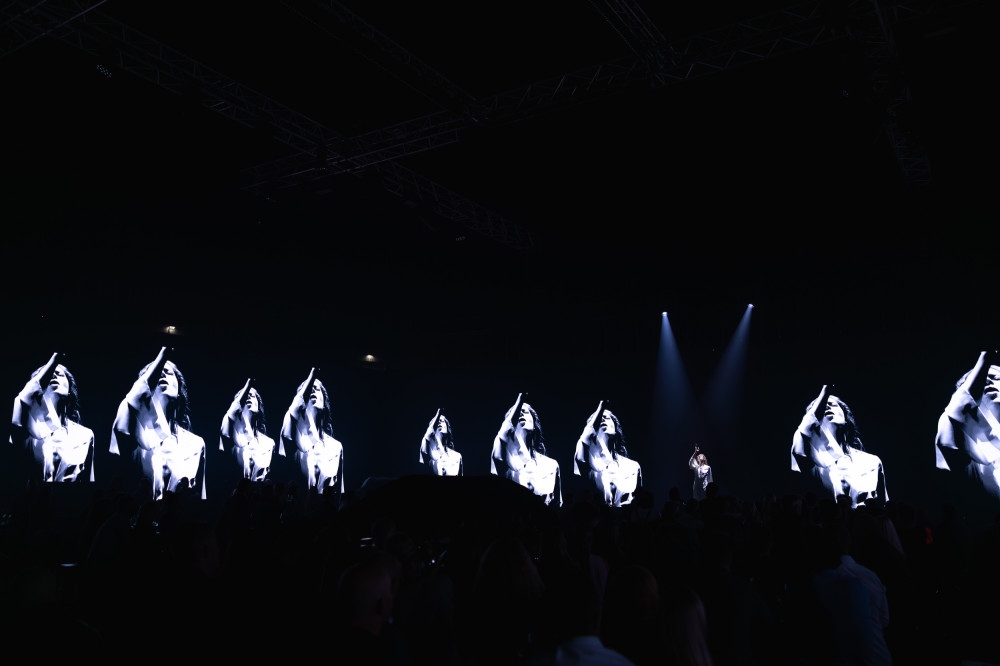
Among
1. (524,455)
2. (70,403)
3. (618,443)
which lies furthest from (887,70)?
(70,403)

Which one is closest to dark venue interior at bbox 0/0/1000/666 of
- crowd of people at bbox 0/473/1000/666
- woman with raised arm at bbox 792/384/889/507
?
crowd of people at bbox 0/473/1000/666

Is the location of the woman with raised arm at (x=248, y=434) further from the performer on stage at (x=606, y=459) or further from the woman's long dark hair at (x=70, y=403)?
the performer on stage at (x=606, y=459)

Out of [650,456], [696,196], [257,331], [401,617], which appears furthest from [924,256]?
[257,331]

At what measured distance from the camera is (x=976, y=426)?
13523mm

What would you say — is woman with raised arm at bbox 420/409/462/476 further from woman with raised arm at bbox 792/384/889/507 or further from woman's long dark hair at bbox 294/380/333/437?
woman with raised arm at bbox 792/384/889/507

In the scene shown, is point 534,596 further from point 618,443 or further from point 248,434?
point 248,434

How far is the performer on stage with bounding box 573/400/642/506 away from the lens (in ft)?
58.0

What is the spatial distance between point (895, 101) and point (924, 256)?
5554mm

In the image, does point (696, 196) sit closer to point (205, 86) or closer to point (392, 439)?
point (205, 86)

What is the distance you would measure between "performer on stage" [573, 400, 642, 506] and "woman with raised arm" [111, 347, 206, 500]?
924 centimetres

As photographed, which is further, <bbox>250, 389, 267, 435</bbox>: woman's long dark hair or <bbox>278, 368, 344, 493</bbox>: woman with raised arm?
<bbox>278, 368, 344, 493</bbox>: woman with raised arm

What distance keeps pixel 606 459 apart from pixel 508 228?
633 centimetres

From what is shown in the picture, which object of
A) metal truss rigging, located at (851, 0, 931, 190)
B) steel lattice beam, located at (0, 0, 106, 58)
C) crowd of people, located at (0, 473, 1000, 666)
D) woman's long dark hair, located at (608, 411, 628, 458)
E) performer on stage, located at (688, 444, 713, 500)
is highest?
steel lattice beam, located at (0, 0, 106, 58)

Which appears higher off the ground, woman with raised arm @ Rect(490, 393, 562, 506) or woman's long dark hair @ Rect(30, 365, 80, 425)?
woman's long dark hair @ Rect(30, 365, 80, 425)
